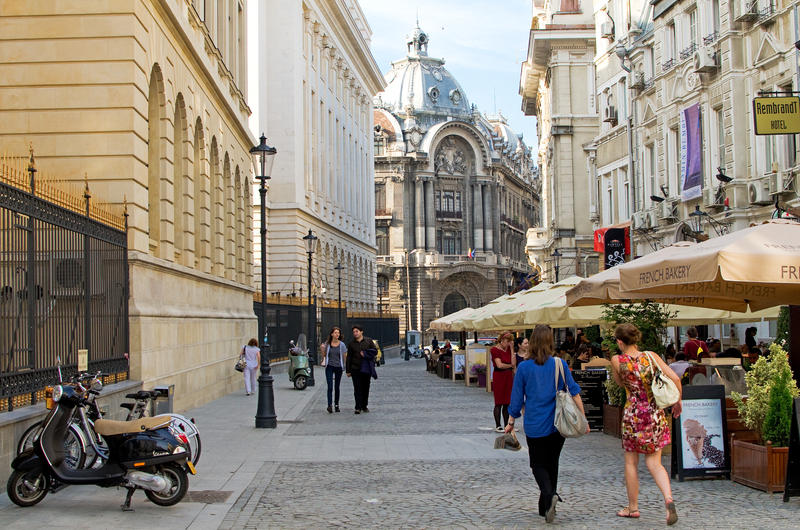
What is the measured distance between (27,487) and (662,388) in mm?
5588

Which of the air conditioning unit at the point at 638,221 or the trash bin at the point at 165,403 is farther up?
the air conditioning unit at the point at 638,221

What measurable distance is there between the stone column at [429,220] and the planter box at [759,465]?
95807 millimetres

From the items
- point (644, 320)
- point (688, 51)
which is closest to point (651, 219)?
point (688, 51)

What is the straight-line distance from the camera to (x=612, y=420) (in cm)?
1518

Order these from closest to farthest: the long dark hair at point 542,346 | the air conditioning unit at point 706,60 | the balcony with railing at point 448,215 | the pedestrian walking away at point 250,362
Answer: the long dark hair at point 542,346 → the pedestrian walking away at point 250,362 → the air conditioning unit at point 706,60 → the balcony with railing at point 448,215

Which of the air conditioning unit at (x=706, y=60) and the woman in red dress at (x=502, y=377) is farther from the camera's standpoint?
the air conditioning unit at (x=706, y=60)

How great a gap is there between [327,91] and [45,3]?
44139mm

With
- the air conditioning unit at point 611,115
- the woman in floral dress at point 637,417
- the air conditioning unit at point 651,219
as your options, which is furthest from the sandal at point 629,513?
the air conditioning unit at point 611,115

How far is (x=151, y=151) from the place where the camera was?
62.3 ft

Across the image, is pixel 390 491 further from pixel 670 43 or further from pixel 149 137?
pixel 670 43

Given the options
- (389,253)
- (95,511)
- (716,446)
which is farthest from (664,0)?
(389,253)

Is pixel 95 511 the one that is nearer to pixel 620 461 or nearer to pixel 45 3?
pixel 620 461

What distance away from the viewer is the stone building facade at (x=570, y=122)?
2146 inches

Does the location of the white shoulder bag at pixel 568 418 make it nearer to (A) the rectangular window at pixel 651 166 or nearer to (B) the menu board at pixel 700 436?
(B) the menu board at pixel 700 436
